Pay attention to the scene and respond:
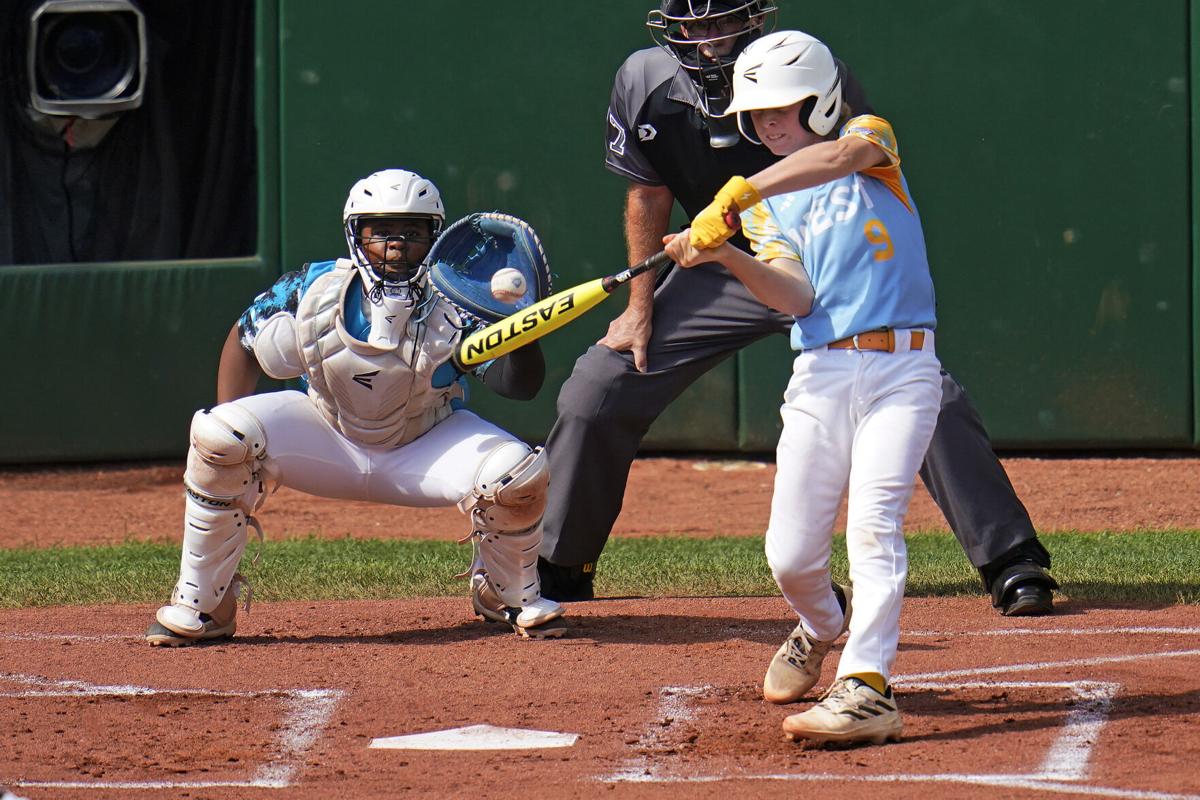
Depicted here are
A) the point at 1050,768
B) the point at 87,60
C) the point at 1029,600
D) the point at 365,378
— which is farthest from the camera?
the point at 87,60

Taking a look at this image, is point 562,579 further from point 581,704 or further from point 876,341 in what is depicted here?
point 876,341

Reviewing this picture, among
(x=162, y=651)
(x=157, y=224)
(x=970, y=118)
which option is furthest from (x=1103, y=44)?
(x=162, y=651)

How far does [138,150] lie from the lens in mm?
10055

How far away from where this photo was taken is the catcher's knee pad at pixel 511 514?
5172 mm

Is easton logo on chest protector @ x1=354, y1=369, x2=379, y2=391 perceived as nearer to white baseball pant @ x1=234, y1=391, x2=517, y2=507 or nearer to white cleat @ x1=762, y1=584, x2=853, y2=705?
white baseball pant @ x1=234, y1=391, x2=517, y2=507

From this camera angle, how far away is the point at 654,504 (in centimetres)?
895

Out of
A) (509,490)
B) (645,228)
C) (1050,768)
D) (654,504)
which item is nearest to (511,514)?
(509,490)

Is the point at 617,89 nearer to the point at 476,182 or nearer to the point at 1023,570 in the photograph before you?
the point at 1023,570

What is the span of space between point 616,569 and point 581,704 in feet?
8.14

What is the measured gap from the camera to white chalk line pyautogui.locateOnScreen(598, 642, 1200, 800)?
3.59 metres

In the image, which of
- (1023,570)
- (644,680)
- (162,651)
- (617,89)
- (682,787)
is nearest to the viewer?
(682,787)

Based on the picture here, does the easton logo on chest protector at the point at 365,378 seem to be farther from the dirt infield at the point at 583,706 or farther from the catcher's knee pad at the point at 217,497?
the dirt infield at the point at 583,706

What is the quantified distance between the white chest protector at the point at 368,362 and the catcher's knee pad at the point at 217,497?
10.4 inches

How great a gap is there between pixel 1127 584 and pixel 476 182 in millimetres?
4584
